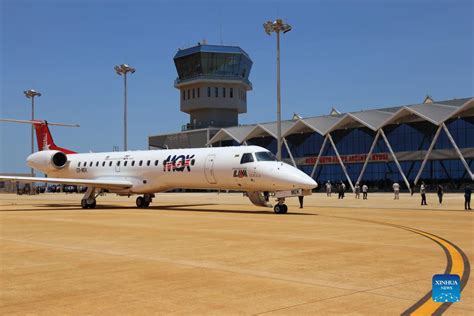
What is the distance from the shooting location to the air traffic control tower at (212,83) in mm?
90481

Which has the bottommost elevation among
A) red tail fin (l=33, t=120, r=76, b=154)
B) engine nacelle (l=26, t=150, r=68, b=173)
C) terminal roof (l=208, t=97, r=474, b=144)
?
engine nacelle (l=26, t=150, r=68, b=173)

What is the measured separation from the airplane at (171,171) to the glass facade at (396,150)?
37412mm

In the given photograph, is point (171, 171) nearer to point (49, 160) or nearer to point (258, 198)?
point (258, 198)

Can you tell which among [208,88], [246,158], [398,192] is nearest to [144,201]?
[246,158]

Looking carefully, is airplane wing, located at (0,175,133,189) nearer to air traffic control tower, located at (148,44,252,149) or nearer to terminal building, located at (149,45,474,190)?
terminal building, located at (149,45,474,190)

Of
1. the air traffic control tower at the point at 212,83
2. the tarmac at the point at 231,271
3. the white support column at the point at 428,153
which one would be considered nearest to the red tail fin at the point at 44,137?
the tarmac at the point at 231,271

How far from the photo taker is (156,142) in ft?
311

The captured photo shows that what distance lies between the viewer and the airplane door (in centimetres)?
2698

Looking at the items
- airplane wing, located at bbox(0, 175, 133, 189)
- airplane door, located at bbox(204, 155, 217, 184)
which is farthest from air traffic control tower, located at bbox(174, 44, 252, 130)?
airplane door, located at bbox(204, 155, 217, 184)

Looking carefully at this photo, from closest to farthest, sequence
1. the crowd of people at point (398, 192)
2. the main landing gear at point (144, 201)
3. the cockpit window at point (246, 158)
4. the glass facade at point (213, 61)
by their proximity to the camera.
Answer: the cockpit window at point (246, 158) → the crowd of people at point (398, 192) → the main landing gear at point (144, 201) → the glass facade at point (213, 61)

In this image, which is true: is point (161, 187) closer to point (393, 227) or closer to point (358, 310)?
point (393, 227)

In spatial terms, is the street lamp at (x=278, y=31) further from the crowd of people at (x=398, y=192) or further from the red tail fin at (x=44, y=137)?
the red tail fin at (x=44, y=137)

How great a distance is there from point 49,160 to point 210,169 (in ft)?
47.6

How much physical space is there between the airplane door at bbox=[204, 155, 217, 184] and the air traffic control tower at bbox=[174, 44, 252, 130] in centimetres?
6447
